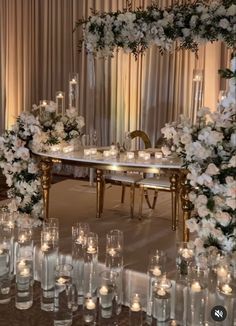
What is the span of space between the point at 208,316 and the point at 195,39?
2.53 m

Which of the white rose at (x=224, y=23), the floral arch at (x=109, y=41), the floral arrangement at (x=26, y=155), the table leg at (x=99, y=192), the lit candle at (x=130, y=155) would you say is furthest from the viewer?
the table leg at (x=99, y=192)

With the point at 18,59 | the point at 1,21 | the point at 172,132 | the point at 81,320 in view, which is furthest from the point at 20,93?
the point at 81,320

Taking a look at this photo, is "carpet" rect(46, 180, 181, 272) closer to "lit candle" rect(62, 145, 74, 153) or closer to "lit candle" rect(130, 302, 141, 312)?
"lit candle" rect(130, 302, 141, 312)

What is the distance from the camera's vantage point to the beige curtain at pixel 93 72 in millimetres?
7383

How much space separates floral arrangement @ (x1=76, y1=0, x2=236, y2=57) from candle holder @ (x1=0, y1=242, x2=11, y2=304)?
86.1 inches

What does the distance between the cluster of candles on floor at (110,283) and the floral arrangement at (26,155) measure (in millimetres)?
889

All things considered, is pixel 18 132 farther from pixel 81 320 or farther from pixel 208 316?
pixel 208 316

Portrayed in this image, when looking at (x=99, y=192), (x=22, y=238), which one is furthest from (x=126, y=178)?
(x=22, y=238)

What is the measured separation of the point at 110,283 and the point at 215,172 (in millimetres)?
982

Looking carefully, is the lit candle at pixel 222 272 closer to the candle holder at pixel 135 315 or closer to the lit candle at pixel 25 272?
the candle holder at pixel 135 315

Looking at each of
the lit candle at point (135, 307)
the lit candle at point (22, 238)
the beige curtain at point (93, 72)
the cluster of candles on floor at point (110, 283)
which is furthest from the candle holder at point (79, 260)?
the beige curtain at point (93, 72)

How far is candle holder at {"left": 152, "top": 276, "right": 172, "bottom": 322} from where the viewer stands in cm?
291

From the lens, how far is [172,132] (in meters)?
3.76

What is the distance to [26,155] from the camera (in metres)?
4.42
